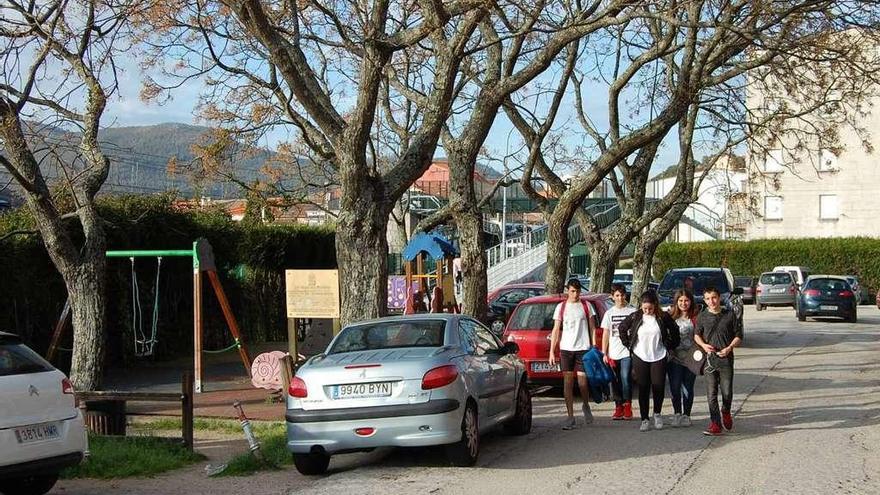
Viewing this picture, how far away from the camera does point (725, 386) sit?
12.1 metres

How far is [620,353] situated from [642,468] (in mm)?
3234

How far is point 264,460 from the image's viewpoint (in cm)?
1080

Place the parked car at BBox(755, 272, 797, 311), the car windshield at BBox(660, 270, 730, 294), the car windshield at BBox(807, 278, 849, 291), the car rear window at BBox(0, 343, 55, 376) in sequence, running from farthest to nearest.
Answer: the parked car at BBox(755, 272, 797, 311) → the car windshield at BBox(807, 278, 849, 291) → the car windshield at BBox(660, 270, 730, 294) → the car rear window at BBox(0, 343, 55, 376)

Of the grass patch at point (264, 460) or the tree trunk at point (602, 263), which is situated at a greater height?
the tree trunk at point (602, 263)

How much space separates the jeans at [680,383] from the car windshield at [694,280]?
13615 millimetres

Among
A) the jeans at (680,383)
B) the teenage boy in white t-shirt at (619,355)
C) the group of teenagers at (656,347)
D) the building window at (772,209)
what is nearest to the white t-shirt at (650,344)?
the group of teenagers at (656,347)

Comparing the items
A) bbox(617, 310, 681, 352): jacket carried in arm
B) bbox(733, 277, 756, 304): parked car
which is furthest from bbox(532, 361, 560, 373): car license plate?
bbox(733, 277, 756, 304): parked car

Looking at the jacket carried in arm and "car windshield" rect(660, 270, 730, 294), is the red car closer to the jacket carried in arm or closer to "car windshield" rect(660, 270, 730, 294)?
the jacket carried in arm

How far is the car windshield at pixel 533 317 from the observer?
16625 millimetres

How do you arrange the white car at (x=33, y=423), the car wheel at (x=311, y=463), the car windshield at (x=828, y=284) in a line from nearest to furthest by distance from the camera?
the white car at (x=33, y=423)
the car wheel at (x=311, y=463)
the car windshield at (x=828, y=284)

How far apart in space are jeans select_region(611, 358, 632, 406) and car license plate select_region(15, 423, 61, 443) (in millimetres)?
6944

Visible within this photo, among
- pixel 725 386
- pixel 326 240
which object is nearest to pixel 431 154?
pixel 725 386

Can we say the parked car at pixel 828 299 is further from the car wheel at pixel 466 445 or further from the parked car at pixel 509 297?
the car wheel at pixel 466 445

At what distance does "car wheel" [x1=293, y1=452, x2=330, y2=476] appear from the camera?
33.3 ft
